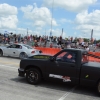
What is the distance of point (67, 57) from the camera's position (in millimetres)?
7410

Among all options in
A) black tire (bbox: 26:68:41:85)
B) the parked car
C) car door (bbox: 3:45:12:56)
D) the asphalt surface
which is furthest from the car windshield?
car door (bbox: 3:45:12:56)

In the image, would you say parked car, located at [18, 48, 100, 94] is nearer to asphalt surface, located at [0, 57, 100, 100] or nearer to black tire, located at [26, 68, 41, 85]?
black tire, located at [26, 68, 41, 85]

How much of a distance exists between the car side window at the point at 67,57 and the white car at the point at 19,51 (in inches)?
369

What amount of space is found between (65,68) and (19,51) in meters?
10.5

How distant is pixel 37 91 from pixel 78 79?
4.98 ft

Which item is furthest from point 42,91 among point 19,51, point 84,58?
point 19,51

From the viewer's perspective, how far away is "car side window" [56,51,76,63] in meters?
7.27

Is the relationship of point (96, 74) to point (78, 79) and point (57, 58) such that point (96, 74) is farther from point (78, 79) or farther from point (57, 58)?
point (57, 58)

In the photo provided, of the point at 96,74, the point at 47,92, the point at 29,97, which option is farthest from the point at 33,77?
the point at 96,74

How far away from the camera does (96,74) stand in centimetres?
675

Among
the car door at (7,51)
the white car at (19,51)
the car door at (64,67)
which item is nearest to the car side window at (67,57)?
the car door at (64,67)

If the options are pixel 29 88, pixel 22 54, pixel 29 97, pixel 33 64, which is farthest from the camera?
pixel 22 54

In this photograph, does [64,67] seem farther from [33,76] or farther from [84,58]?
[33,76]

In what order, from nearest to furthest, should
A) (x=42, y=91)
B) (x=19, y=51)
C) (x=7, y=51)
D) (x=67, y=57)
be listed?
1. (x=42, y=91)
2. (x=67, y=57)
3. (x=19, y=51)
4. (x=7, y=51)
